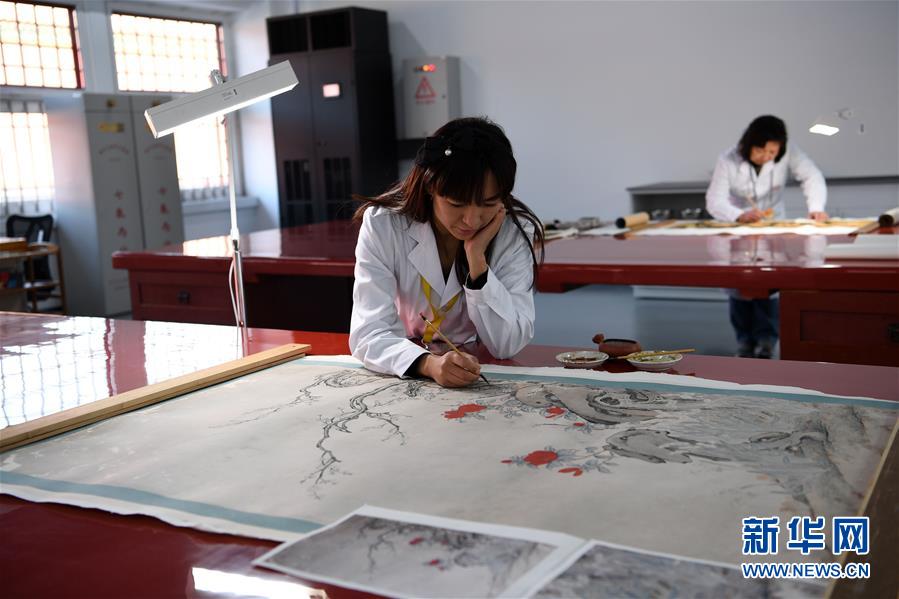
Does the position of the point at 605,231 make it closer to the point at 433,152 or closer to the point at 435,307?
the point at 435,307

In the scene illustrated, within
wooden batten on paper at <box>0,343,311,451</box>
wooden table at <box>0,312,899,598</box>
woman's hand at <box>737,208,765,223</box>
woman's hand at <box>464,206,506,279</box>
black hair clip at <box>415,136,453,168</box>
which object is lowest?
wooden table at <box>0,312,899,598</box>

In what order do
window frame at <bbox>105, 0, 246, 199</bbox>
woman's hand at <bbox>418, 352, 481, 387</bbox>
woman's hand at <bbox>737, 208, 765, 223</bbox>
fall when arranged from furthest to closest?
window frame at <bbox>105, 0, 246, 199</bbox>
woman's hand at <bbox>737, 208, 765, 223</bbox>
woman's hand at <bbox>418, 352, 481, 387</bbox>

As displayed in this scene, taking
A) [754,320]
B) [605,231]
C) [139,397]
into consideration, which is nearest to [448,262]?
[139,397]

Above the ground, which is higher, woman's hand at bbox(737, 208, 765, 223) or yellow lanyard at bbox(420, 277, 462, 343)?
woman's hand at bbox(737, 208, 765, 223)

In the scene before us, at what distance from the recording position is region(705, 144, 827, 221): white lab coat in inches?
159

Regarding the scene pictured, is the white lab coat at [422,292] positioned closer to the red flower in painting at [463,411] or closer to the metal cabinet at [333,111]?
the red flower in painting at [463,411]

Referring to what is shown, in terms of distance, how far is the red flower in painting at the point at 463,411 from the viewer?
3.98ft

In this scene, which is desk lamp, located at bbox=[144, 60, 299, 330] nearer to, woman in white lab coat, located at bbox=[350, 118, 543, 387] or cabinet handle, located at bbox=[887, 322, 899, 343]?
woman in white lab coat, located at bbox=[350, 118, 543, 387]

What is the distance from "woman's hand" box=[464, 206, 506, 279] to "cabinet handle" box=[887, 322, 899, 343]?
99 centimetres

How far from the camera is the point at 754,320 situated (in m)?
4.02

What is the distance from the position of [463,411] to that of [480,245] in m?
0.52

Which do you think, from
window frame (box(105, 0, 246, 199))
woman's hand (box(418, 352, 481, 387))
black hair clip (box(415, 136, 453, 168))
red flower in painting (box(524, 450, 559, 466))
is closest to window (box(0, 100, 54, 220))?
window frame (box(105, 0, 246, 199))

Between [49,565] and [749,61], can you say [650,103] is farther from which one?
[49,565]

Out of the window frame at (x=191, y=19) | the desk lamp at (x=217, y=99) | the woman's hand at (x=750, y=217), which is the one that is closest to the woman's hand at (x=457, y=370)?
the desk lamp at (x=217, y=99)
